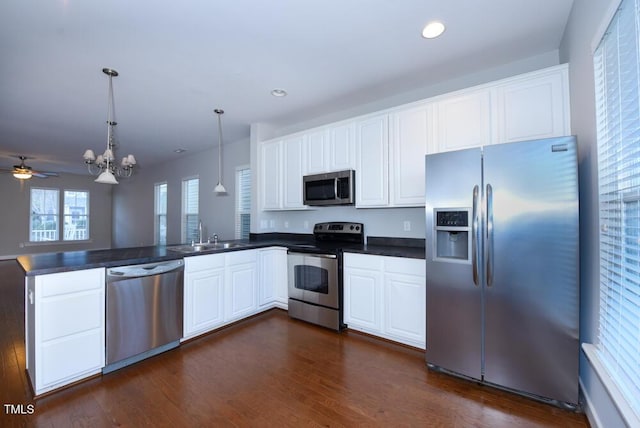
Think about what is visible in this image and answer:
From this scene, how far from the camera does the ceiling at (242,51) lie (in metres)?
1.95

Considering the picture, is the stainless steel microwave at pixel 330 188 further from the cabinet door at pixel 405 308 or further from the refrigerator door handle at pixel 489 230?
the refrigerator door handle at pixel 489 230

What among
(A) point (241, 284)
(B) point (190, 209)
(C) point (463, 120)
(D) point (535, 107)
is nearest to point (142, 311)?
(A) point (241, 284)

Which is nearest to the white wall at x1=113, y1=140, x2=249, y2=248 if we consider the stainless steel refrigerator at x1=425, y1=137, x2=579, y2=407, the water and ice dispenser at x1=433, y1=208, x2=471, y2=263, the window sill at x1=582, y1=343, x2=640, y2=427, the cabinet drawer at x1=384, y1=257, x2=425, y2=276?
the cabinet drawer at x1=384, y1=257, x2=425, y2=276

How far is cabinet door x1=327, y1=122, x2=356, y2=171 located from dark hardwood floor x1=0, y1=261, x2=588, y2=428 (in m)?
2.00

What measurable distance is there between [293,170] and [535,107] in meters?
2.69

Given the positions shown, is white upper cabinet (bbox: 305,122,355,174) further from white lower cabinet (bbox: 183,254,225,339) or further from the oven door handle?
white lower cabinet (bbox: 183,254,225,339)

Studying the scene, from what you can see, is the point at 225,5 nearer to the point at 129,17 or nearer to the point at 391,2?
the point at 129,17

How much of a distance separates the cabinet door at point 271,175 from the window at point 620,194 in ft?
10.8

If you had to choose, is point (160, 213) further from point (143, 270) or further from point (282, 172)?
point (143, 270)

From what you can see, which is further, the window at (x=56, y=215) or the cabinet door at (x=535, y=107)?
the window at (x=56, y=215)

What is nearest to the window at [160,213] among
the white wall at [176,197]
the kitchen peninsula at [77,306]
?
Answer: the white wall at [176,197]

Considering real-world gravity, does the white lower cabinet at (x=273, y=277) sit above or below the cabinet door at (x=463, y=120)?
below

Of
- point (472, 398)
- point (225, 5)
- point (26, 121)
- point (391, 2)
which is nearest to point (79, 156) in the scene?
point (26, 121)

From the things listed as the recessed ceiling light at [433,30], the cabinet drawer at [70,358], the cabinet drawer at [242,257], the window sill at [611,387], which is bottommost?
the cabinet drawer at [70,358]
